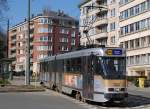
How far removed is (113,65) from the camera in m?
23.3

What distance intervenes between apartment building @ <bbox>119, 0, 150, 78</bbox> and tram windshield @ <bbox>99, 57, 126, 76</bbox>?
49288mm

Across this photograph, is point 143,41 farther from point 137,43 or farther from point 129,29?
point 129,29

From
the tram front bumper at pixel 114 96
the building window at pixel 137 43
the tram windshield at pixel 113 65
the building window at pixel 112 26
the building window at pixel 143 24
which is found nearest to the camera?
the tram front bumper at pixel 114 96

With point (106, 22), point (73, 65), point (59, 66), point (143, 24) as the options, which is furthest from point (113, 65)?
point (106, 22)

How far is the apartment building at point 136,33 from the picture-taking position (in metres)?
74.3

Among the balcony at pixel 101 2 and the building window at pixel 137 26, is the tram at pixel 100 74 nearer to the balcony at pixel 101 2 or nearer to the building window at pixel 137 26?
the building window at pixel 137 26

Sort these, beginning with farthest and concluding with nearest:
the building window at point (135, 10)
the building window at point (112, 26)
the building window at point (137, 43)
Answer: the building window at point (112, 26) → the building window at point (137, 43) → the building window at point (135, 10)

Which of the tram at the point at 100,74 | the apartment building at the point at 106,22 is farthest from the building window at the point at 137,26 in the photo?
the tram at the point at 100,74

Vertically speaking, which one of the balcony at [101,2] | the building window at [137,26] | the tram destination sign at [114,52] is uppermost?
the balcony at [101,2]

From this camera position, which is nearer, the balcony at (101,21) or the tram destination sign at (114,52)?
the tram destination sign at (114,52)

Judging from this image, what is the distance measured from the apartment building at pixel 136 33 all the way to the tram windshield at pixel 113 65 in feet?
162

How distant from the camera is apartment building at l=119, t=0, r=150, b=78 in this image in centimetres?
7431

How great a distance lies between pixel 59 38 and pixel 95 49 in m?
120

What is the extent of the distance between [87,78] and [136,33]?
55.2m
